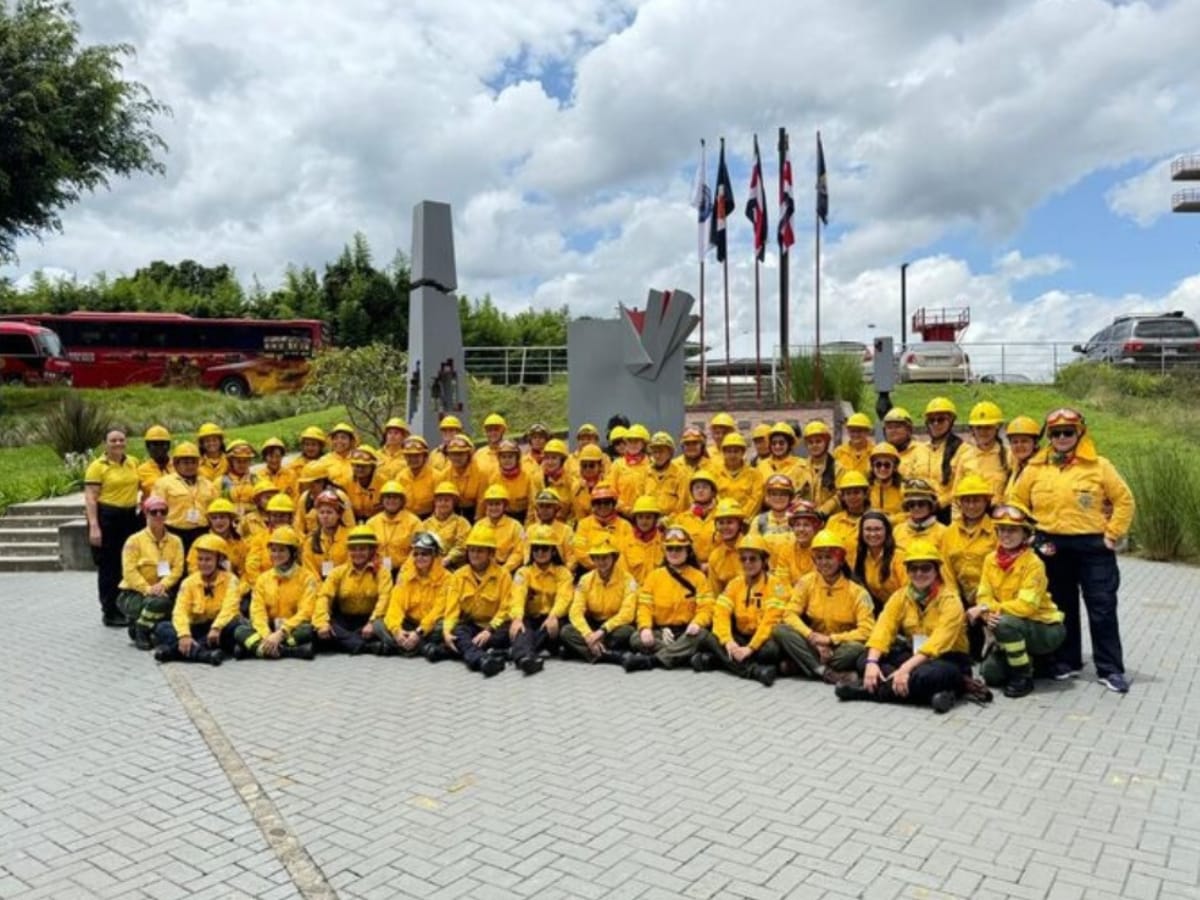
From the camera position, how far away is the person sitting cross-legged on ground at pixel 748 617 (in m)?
7.16

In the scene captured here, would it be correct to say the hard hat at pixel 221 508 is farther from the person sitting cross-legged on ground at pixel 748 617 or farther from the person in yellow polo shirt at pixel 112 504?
the person sitting cross-legged on ground at pixel 748 617

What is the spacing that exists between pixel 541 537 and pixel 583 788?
10.6 ft

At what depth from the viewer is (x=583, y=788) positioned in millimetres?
5105

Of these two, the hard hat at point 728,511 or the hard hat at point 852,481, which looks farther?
the hard hat at point 728,511

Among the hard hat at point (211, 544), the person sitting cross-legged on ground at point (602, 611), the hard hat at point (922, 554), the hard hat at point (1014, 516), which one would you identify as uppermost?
the hard hat at point (1014, 516)

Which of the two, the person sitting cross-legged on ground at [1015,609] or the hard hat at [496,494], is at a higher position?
the hard hat at [496,494]

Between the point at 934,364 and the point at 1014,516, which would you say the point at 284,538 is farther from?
the point at 934,364

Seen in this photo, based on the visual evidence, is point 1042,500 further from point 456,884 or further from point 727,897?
point 456,884

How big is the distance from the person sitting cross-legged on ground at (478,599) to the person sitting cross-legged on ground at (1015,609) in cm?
350

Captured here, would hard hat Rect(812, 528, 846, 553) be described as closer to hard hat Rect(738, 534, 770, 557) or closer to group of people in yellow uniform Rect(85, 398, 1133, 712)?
group of people in yellow uniform Rect(85, 398, 1133, 712)

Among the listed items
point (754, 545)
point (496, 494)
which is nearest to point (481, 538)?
point (496, 494)

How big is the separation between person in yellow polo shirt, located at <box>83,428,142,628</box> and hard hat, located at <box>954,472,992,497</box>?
7.21 m

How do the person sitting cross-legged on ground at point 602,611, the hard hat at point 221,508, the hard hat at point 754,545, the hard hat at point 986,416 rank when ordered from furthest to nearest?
the hard hat at point 221,508 < the person sitting cross-legged on ground at point 602,611 < the hard hat at point 986,416 < the hard hat at point 754,545

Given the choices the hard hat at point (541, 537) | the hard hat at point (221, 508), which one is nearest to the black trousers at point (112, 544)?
the hard hat at point (221, 508)
